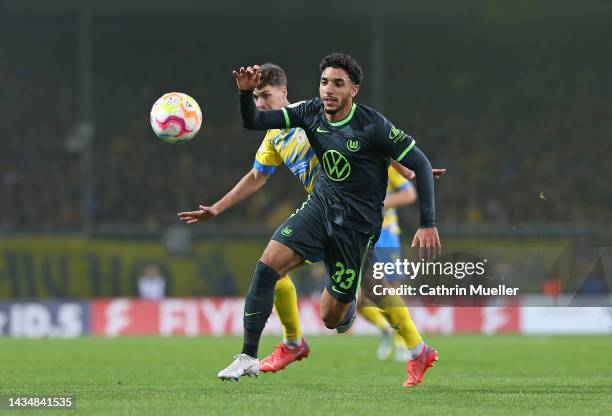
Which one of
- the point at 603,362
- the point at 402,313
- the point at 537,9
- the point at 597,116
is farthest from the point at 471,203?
the point at 402,313

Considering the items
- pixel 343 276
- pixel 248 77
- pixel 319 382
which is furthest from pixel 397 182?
pixel 248 77

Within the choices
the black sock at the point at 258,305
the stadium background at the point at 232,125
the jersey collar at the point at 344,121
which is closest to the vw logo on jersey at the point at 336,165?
the jersey collar at the point at 344,121

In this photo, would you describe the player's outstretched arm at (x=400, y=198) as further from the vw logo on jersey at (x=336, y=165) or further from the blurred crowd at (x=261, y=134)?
the blurred crowd at (x=261, y=134)

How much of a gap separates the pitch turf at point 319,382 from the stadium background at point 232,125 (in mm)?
6343

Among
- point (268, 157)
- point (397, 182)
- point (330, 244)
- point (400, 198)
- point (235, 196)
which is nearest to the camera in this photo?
point (330, 244)

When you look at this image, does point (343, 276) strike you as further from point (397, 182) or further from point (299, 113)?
point (397, 182)

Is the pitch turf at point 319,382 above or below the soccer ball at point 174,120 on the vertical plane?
below

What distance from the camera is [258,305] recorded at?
7.48 metres

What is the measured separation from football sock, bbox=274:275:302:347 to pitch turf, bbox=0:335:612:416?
1.05 ft

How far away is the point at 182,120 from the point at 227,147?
1667cm

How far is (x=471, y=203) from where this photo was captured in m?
23.0

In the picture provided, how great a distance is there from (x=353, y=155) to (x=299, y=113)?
43cm

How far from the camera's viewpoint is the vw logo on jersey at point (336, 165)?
728cm

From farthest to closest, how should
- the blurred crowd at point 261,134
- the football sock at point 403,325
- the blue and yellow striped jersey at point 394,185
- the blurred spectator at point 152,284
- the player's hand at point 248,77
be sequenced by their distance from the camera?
1. the blurred crowd at point 261,134
2. the blurred spectator at point 152,284
3. the blue and yellow striped jersey at point 394,185
4. the football sock at point 403,325
5. the player's hand at point 248,77
